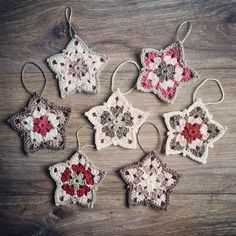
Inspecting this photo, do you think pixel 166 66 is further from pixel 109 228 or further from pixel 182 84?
pixel 109 228

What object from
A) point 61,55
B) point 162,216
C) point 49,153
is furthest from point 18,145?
point 162,216

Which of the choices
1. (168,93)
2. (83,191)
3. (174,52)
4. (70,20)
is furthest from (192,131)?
(70,20)

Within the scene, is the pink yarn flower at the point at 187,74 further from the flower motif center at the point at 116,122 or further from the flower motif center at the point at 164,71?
the flower motif center at the point at 116,122

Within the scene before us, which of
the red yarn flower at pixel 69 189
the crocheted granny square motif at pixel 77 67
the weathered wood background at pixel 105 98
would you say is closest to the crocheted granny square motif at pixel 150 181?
the weathered wood background at pixel 105 98

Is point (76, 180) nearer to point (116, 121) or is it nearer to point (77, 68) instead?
point (116, 121)

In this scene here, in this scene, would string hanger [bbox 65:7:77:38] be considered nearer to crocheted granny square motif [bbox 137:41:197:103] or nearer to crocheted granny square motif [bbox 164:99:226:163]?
crocheted granny square motif [bbox 137:41:197:103]

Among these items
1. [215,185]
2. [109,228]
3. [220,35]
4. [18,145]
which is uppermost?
[220,35]
